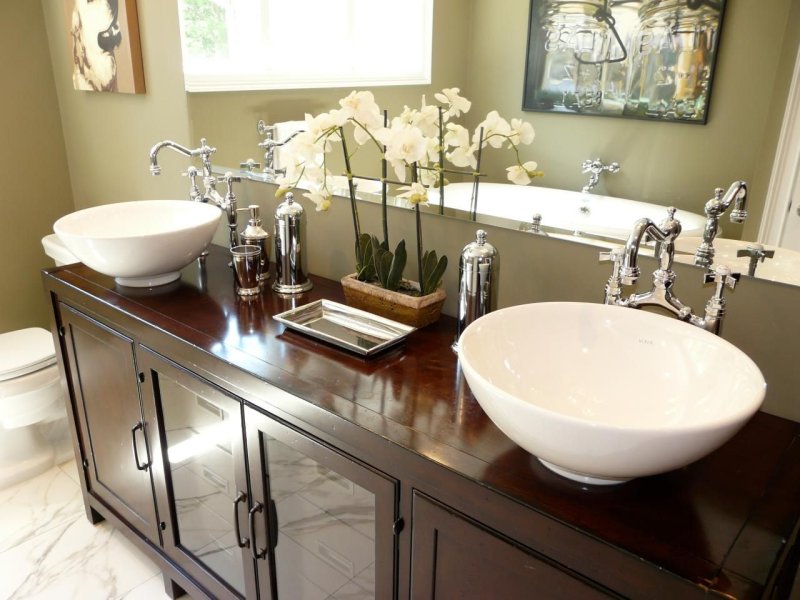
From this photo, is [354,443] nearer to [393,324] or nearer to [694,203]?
[393,324]

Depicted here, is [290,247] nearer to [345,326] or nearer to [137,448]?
[345,326]

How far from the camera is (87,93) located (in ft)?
8.30

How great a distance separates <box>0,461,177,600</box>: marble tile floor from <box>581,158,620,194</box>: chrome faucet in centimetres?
170

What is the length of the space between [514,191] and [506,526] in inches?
29.9

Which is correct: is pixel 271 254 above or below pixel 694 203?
below

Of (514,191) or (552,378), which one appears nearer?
(552,378)

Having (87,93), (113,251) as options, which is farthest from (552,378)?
(87,93)

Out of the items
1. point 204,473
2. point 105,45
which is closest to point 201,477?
point 204,473

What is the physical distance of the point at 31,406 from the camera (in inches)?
92.0

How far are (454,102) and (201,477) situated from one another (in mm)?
1090

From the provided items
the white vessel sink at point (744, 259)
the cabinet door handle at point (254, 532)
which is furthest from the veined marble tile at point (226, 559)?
the white vessel sink at point (744, 259)

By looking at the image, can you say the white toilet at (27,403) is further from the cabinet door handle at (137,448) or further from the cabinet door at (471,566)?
the cabinet door at (471,566)

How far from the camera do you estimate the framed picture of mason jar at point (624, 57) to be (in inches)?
45.1

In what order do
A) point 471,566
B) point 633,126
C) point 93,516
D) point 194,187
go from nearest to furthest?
point 471,566, point 633,126, point 194,187, point 93,516
